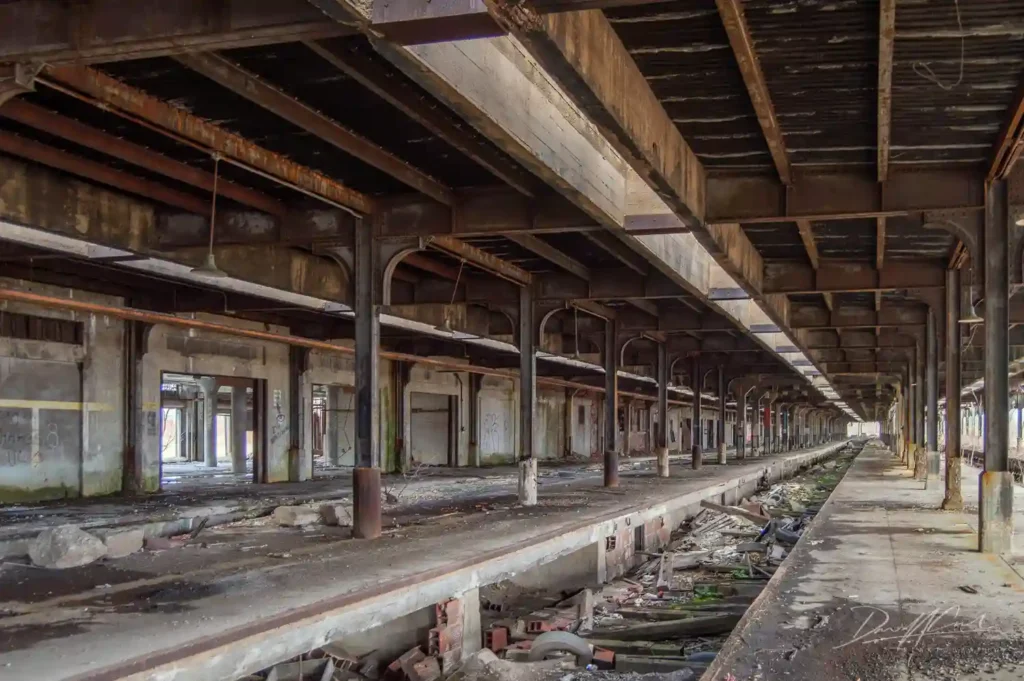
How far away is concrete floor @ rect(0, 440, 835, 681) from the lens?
5.98 m

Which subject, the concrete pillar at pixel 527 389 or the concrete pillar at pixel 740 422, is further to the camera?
the concrete pillar at pixel 740 422

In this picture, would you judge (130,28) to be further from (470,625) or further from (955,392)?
(955,392)

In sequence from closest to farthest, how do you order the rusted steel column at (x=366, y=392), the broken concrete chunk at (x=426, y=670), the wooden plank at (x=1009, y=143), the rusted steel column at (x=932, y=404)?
the wooden plank at (x=1009, y=143) → the broken concrete chunk at (x=426, y=670) → the rusted steel column at (x=366, y=392) → the rusted steel column at (x=932, y=404)

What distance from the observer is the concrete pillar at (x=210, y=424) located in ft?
107

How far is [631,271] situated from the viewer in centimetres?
1648

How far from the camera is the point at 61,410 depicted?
15.4m

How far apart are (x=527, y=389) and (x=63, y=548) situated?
332 inches

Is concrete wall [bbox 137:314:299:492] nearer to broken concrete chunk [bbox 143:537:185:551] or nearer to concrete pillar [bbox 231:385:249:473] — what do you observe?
broken concrete chunk [bbox 143:537:185:551]

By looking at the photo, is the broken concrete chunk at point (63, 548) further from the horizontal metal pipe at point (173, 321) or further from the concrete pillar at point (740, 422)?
the concrete pillar at point (740, 422)

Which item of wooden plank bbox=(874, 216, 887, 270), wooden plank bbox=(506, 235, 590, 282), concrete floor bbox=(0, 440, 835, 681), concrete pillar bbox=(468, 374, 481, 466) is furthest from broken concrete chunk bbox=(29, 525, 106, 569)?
concrete pillar bbox=(468, 374, 481, 466)

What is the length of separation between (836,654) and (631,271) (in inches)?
420

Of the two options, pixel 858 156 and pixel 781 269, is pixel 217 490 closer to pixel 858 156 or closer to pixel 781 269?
pixel 781 269

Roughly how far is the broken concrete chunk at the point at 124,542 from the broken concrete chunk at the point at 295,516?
2311mm

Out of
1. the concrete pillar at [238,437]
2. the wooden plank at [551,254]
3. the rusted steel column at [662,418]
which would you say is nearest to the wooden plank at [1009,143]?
the wooden plank at [551,254]
